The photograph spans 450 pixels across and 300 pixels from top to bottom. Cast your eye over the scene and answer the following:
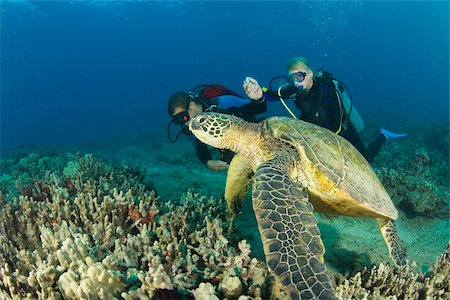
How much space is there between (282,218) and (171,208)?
4.34ft

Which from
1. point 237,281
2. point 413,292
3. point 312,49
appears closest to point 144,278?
point 237,281

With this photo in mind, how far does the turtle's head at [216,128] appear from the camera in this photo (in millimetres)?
3592

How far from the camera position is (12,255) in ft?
7.80

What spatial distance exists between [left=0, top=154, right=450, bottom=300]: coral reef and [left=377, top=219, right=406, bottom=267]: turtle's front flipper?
0.25 meters

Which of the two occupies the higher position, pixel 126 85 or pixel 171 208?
pixel 171 208

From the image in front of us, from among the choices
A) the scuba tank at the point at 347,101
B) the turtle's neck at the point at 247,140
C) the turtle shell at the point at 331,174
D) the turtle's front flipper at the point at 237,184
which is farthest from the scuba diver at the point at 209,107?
the scuba tank at the point at 347,101

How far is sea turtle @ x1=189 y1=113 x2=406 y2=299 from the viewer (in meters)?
1.83

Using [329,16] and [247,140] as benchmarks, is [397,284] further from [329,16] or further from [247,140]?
[329,16]

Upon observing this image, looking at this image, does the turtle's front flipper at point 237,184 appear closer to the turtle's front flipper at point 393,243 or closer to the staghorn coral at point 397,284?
the staghorn coral at point 397,284

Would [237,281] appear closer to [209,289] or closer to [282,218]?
[209,289]

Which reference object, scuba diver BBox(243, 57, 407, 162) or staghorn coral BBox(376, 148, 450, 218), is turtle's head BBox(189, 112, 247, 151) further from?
staghorn coral BBox(376, 148, 450, 218)

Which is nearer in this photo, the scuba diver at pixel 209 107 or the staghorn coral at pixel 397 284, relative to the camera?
the staghorn coral at pixel 397 284

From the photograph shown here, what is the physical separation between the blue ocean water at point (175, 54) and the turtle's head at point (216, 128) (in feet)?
64.8

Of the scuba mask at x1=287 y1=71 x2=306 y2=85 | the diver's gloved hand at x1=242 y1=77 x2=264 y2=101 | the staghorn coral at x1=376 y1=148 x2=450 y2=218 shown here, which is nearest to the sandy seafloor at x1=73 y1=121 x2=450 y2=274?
the staghorn coral at x1=376 y1=148 x2=450 y2=218
